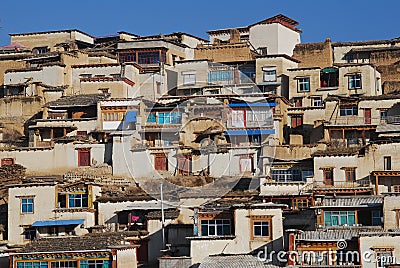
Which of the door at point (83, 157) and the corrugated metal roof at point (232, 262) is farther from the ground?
the door at point (83, 157)

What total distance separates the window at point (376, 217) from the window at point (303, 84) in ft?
68.6

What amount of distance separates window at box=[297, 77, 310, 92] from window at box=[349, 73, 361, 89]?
107 inches

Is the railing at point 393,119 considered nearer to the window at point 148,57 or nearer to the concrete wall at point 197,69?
the concrete wall at point 197,69

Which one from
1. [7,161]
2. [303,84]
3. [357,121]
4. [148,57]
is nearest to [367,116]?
[357,121]

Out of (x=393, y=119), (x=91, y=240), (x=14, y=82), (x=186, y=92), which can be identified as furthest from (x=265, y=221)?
(x=14, y=82)

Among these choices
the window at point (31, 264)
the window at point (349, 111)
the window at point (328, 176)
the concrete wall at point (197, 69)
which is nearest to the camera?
the window at point (31, 264)

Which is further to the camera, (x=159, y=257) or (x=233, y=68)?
(x=233, y=68)

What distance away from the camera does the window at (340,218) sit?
3850 centimetres

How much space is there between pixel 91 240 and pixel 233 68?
24520 mm

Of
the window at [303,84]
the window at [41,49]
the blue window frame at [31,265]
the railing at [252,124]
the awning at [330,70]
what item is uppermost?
the window at [41,49]

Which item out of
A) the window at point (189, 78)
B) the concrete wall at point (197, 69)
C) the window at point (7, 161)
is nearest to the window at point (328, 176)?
the concrete wall at point (197, 69)

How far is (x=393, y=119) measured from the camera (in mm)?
52250

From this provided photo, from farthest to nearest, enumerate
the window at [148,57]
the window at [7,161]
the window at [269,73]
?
the window at [148,57]
the window at [269,73]
the window at [7,161]

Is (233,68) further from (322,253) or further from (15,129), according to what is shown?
(322,253)
